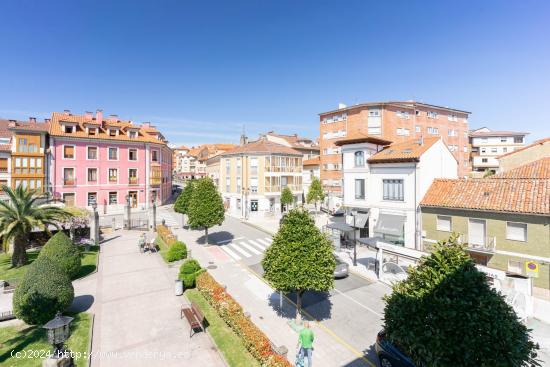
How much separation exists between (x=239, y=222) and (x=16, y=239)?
77.2 feet

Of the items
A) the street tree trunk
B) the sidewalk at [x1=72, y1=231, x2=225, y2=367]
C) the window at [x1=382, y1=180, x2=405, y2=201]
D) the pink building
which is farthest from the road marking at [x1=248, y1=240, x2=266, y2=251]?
the pink building

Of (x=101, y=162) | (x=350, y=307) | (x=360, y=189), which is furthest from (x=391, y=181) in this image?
(x=101, y=162)

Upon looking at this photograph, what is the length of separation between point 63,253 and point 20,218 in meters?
4.89

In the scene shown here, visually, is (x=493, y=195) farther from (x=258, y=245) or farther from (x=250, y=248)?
(x=250, y=248)

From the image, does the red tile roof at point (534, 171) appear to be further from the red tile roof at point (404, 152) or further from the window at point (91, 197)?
the window at point (91, 197)

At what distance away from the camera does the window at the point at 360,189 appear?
2541 centimetres

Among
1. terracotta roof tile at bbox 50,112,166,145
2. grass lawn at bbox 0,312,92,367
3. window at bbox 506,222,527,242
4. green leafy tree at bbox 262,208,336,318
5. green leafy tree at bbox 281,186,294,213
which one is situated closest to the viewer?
grass lawn at bbox 0,312,92,367

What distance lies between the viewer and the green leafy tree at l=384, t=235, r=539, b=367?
6613 mm

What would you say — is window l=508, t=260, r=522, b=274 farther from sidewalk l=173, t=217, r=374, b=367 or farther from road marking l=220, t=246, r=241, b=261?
road marking l=220, t=246, r=241, b=261

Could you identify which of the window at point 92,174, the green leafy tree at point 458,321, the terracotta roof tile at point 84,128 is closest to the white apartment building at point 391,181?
the green leafy tree at point 458,321

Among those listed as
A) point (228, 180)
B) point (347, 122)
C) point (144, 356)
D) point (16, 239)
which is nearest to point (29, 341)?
point (144, 356)

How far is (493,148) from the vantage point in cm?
6216

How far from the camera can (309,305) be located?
14.4m

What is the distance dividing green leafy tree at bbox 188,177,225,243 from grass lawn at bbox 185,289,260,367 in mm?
10719
